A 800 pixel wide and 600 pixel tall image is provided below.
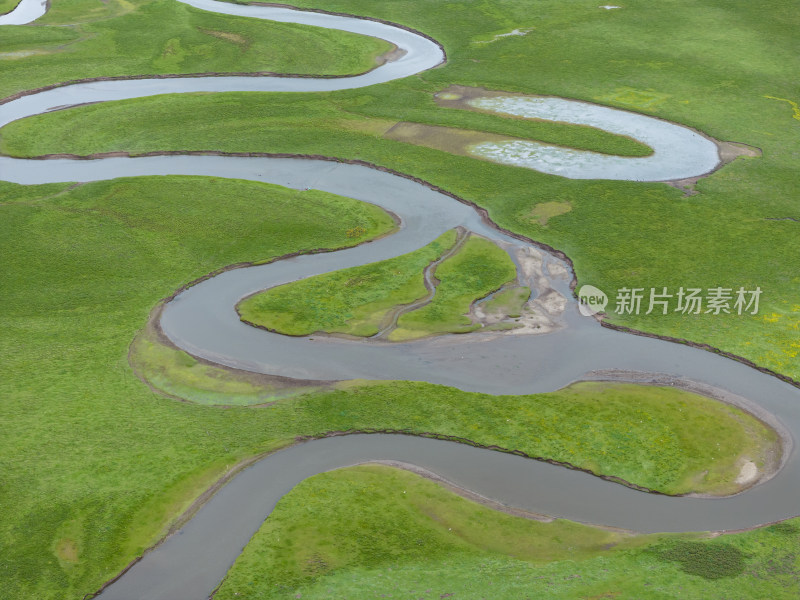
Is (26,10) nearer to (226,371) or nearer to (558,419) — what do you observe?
(226,371)

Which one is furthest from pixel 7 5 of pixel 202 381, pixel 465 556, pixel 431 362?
pixel 465 556

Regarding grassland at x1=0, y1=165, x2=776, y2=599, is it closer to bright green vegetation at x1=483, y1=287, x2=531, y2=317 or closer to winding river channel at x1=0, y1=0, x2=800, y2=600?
winding river channel at x1=0, y1=0, x2=800, y2=600

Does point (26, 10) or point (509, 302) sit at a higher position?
point (26, 10)

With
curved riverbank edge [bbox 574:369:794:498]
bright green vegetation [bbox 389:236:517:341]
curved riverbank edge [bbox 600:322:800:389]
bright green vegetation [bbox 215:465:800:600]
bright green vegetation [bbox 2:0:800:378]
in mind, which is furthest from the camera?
bright green vegetation [bbox 2:0:800:378]

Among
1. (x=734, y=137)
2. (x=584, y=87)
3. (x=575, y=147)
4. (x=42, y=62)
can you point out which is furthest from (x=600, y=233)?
(x=42, y=62)

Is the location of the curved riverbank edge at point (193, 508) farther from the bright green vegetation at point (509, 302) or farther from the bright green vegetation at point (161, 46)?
the bright green vegetation at point (161, 46)

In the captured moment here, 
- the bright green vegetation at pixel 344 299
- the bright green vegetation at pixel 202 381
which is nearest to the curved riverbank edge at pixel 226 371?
the bright green vegetation at pixel 202 381

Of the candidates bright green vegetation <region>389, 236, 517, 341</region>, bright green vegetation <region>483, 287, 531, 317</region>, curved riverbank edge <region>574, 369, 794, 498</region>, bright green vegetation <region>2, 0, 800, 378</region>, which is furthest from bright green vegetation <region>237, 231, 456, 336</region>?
curved riverbank edge <region>574, 369, 794, 498</region>
